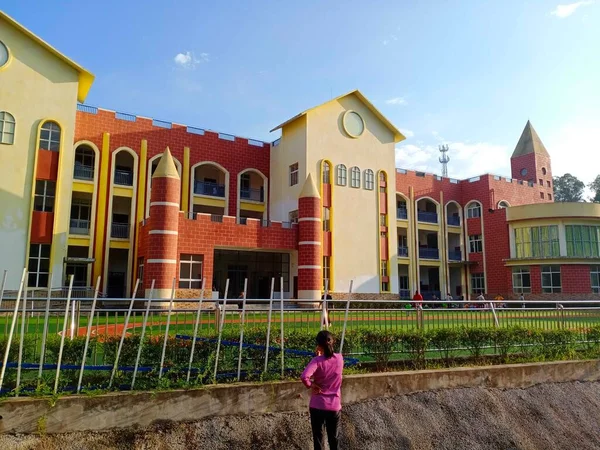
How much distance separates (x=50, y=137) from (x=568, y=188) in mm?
70958

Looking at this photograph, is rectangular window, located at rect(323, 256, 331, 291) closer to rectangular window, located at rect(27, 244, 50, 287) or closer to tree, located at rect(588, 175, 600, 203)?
rectangular window, located at rect(27, 244, 50, 287)

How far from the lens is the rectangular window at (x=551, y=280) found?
32.2 meters

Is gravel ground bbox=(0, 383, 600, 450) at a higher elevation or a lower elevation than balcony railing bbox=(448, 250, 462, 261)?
lower

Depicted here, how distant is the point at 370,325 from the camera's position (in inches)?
333

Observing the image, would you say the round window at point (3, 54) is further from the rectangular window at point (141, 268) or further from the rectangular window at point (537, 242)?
the rectangular window at point (537, 242)

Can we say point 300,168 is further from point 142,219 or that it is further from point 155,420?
point 155,420

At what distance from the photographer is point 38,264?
73.4 ft

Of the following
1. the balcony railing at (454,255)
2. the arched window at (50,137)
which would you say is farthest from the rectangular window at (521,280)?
the arched window at (50,137)

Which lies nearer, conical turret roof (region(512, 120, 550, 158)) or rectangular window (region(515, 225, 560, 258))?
rectangular window (region(515, 225, 560, 258))

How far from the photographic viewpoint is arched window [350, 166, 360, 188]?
29.7m

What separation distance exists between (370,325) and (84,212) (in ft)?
79.1

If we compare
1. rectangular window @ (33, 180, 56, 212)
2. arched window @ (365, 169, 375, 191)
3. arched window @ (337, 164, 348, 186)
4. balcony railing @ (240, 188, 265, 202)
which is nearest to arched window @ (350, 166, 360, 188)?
arched window @ (337, 164, 348, 186)

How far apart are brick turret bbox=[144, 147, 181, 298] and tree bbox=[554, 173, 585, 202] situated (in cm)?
6553

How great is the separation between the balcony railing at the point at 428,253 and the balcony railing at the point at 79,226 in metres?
23.7
